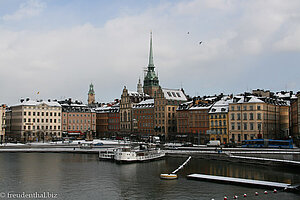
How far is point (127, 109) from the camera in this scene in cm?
A: 15488

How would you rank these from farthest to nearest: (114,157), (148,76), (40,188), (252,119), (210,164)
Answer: (148,76) < (252,119) < (114,157) < (210,164) < (40,188)

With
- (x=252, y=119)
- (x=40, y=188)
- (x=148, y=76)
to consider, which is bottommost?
(x=40, y=188)

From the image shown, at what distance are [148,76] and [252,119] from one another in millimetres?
83169

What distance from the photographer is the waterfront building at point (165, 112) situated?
135875mm

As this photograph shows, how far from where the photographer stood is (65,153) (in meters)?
92.2

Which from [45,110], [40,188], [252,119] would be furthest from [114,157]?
[45,110]

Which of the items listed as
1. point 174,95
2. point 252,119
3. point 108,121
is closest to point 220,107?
point 252,119

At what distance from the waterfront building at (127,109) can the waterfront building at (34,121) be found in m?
25.1

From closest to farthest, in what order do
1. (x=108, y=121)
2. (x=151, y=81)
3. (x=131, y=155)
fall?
(x=131, y=155) → (x=108, y=121) → (x=151, y=81)

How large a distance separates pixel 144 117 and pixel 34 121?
41277 millimetres

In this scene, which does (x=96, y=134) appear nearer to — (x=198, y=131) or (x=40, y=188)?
(x=198, y=131)

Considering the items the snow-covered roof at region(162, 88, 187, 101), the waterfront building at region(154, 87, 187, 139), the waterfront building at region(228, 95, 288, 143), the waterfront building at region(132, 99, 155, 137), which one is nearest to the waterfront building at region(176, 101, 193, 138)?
the waterfront building at region(154, 87, 187, 139)

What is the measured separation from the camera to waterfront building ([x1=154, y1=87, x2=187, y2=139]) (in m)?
136

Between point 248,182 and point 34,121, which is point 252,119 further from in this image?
point 34,121
